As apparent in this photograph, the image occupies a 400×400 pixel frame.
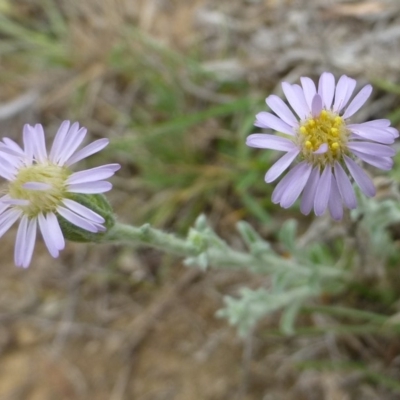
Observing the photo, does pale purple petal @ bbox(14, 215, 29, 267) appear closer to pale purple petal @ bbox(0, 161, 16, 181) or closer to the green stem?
pale purple petal @ bbox(0, 161, 16, 181)

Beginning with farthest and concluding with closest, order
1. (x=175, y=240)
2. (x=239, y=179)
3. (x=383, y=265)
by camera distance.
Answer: (x=239, y=179) < (x=383, y=265) < (x=175, y=240)

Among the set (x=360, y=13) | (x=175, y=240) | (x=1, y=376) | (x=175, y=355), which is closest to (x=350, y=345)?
(x=175, y=355)

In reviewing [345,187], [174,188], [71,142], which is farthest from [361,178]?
[174,188]

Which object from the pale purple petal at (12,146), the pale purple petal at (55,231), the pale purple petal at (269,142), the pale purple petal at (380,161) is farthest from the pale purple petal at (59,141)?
the pale purple petal at (380,161)

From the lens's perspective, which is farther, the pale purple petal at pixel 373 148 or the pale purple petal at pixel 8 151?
the pale purple petal at pixel 8 151

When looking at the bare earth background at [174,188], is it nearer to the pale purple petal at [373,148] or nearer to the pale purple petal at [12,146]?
the pale purple petal at [373,148]

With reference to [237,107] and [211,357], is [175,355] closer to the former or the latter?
[211,357]
